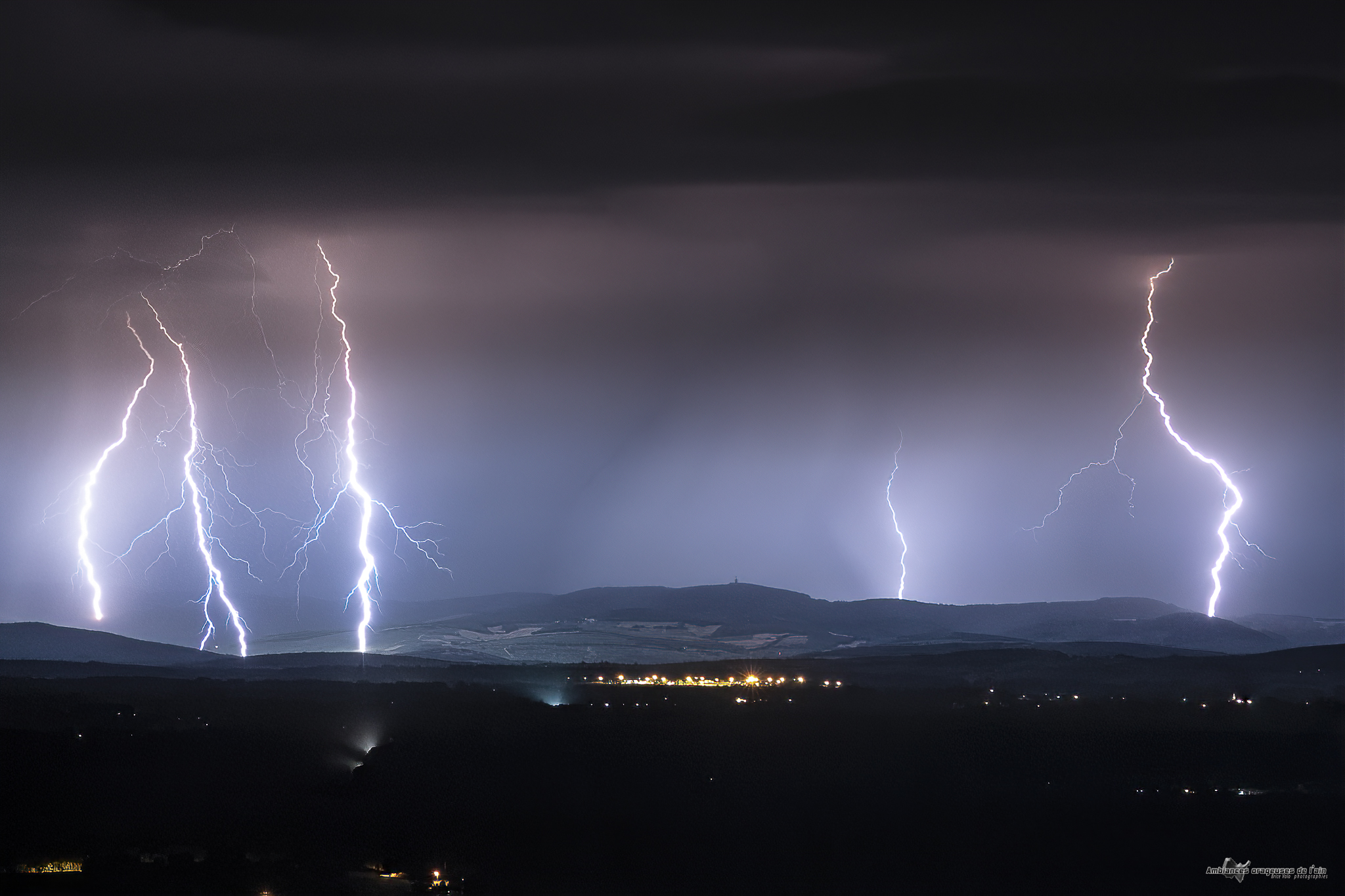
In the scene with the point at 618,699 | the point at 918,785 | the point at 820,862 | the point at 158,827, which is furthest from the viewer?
the point at 618,699

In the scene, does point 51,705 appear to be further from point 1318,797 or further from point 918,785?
point 1318,797

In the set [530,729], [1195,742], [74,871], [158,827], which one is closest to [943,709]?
[1195,742]
